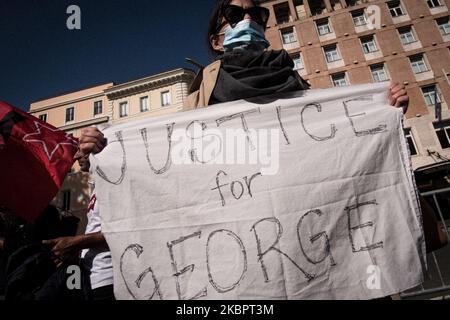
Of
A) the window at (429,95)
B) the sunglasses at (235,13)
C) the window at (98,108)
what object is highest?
the window at (98,108)

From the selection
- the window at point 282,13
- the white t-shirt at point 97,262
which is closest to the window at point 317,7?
the window at point 282,13

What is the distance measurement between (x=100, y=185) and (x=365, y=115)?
151 centimetres

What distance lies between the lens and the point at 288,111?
1569mm

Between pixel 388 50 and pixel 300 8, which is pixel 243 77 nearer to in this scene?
pixel 388 50

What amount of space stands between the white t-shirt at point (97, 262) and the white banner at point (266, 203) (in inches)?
20.0

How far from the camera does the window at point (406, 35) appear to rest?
65.3ft

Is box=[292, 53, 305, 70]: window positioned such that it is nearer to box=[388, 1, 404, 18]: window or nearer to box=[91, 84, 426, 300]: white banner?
box=[388, 1, 404, 18]: window

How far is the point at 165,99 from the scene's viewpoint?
26891mm

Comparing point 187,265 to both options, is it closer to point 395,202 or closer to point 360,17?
point 395,202

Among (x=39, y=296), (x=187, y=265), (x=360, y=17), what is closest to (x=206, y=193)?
(x=187, y=265)

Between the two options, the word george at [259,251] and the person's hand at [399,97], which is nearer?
the word george at [259,251]

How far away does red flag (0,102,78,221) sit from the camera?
1835 millimetres

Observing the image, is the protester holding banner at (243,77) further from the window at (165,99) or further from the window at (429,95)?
the window at (165,99)

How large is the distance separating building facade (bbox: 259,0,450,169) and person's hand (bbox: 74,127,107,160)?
65.6ft
